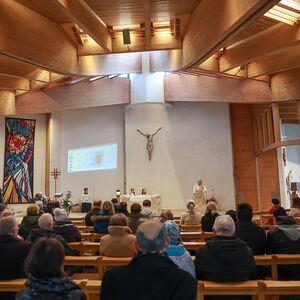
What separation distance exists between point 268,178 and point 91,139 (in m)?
6.95

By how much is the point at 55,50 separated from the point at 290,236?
725 cm

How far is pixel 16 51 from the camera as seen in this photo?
7551 millimetres

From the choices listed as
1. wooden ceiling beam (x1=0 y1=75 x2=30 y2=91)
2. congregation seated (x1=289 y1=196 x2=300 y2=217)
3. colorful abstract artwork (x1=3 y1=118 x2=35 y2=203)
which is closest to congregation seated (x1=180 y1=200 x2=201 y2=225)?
congregation seated (x1=289 y1=196 x2=300 y2=217)

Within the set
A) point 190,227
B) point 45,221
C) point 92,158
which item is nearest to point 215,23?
point 190,227

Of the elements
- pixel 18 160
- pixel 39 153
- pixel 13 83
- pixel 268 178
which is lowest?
pixel 268 178

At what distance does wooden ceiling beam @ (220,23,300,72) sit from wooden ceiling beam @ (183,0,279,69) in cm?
129

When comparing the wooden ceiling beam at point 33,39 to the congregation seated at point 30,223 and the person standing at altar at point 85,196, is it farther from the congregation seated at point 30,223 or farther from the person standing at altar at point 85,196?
the person standing at altar at point 85,196

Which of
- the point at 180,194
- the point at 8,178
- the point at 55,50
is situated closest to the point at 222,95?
the point at 180,194

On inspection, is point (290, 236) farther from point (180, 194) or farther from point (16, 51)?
point (180, 194)

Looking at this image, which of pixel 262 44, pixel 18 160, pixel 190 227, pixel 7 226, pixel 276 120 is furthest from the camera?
pixel 18 160

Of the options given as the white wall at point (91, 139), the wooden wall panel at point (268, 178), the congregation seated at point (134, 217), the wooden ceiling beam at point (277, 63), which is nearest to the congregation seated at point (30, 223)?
the congregation seated at point (134, 217)

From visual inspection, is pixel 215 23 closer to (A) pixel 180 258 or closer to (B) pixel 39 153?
(A) pixel 180 258

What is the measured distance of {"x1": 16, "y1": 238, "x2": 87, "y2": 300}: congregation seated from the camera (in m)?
1.51

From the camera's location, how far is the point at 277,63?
10086 mm
